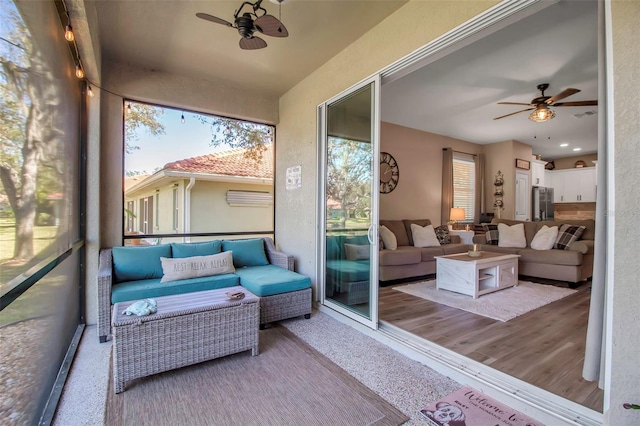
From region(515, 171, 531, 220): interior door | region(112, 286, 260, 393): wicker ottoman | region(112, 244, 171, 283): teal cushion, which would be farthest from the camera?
region(515, 171, 531, 220): interior door

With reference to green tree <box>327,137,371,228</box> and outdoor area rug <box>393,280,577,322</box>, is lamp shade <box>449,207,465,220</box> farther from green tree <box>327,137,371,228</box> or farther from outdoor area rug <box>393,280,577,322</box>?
green tree <box>327,137,371,228</box>

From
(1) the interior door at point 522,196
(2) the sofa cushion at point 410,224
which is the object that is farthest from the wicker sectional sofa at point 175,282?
(1) the interior door at point 522,196

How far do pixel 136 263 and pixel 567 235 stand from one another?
639cm

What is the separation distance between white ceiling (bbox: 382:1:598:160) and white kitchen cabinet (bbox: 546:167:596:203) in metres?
1.74

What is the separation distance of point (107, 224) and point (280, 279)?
2.16 meters

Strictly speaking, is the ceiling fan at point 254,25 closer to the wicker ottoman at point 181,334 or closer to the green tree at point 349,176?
the green tree at point 349,176

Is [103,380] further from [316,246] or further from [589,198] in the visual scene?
[589,198]

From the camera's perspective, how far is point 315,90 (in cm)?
386

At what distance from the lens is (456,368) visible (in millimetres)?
2232

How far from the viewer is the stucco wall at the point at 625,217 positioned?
1.41m

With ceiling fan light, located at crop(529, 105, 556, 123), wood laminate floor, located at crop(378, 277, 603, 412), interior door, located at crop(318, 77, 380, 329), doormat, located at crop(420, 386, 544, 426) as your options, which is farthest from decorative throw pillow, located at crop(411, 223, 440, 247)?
doormat, located at crop(420, 386, 544, 426)

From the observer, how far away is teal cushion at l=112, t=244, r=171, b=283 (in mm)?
3279

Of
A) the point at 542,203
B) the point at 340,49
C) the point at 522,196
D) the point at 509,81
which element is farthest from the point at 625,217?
the point at 542,203

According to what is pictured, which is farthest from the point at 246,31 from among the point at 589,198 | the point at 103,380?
the point at 589,198
